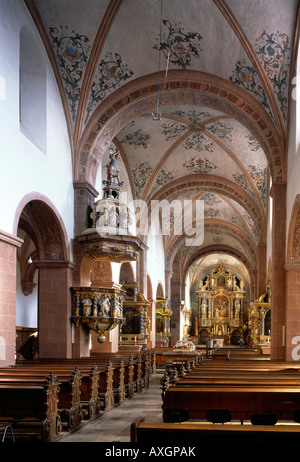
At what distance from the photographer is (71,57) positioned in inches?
562

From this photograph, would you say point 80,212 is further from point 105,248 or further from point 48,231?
point 105,248

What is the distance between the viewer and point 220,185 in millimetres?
23672

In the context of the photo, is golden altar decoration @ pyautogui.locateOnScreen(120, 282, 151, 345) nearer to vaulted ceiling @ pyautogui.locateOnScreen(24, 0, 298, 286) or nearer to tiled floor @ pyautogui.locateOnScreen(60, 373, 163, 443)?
vaulted ceiling @ pyautogui.locateOnScreen(24, 0, 298, 286)

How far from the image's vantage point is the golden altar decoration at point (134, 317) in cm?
2328

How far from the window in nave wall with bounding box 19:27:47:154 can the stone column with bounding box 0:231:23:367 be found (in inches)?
130

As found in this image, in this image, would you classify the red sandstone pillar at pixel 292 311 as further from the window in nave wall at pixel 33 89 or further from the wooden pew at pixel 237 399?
the window in nave wall at pixel 33 89

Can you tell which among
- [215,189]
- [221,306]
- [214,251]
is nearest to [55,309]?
[215,189]

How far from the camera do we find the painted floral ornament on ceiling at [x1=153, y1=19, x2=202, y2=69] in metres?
13.9

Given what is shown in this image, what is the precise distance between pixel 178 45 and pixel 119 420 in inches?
370

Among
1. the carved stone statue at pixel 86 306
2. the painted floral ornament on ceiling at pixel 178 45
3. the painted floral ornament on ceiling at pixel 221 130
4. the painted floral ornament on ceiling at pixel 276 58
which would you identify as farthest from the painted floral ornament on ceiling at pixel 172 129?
the carved stone statue at pixel 86 306

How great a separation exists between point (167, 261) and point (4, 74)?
68.0ft

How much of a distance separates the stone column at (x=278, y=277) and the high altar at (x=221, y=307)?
110ft

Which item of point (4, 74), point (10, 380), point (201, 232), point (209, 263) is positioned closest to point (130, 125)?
point (4, 74)

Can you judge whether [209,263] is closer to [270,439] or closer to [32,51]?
[32,51]
